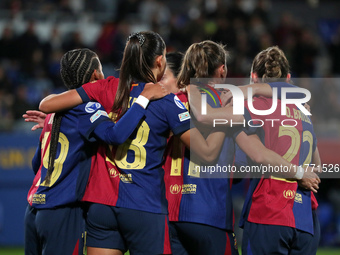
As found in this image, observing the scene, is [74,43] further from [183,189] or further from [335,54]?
[183,189]

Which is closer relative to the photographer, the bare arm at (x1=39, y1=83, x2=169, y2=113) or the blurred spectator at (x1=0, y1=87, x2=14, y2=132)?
the bare arm at (x1=39, y1=83, x2=169, y2=113)

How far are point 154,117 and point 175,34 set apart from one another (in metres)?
9.80

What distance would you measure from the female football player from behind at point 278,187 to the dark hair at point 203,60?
0.30 meters

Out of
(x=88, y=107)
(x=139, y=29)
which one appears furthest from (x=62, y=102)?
(x=139, y=29)

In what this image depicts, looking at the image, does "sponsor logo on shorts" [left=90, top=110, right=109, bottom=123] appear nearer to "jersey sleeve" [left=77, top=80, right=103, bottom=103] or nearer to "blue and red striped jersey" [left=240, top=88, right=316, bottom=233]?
"jersey sleeve" [left=77, top=80, right=103, bottom=103]

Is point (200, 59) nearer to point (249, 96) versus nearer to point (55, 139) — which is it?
point (249, 96)

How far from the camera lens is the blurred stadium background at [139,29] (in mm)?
10266

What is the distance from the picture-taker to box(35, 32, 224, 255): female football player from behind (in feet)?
12.0

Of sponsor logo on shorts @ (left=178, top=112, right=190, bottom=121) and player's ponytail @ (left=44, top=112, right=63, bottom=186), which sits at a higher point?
sponsor logo on shorts @ (left=178, top=112, right=190, bottom=121)

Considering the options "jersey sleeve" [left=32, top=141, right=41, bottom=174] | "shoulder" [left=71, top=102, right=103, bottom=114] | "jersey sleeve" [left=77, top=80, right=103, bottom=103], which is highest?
"jersey sleeve" [left=77, top=80, right=103, bottom=103]

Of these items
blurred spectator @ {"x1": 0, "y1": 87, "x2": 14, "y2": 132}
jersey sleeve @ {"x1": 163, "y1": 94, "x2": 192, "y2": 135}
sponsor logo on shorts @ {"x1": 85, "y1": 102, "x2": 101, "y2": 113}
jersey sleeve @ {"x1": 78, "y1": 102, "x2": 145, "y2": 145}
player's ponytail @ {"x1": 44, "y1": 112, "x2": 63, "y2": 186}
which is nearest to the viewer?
jersey sleeve @ {"x1": 78, "y1": 102, "x2": 145, "y2": 145}

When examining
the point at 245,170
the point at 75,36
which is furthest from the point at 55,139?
the point at 75,36

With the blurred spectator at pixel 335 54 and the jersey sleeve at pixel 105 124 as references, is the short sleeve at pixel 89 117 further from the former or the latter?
the blurred spectator at pixel 335 54

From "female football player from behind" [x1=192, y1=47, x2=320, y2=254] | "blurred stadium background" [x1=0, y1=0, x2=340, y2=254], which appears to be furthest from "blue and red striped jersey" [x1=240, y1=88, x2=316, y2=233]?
"blurred stadium background" [x1=0, y1=0, x2=340, y2=254]
